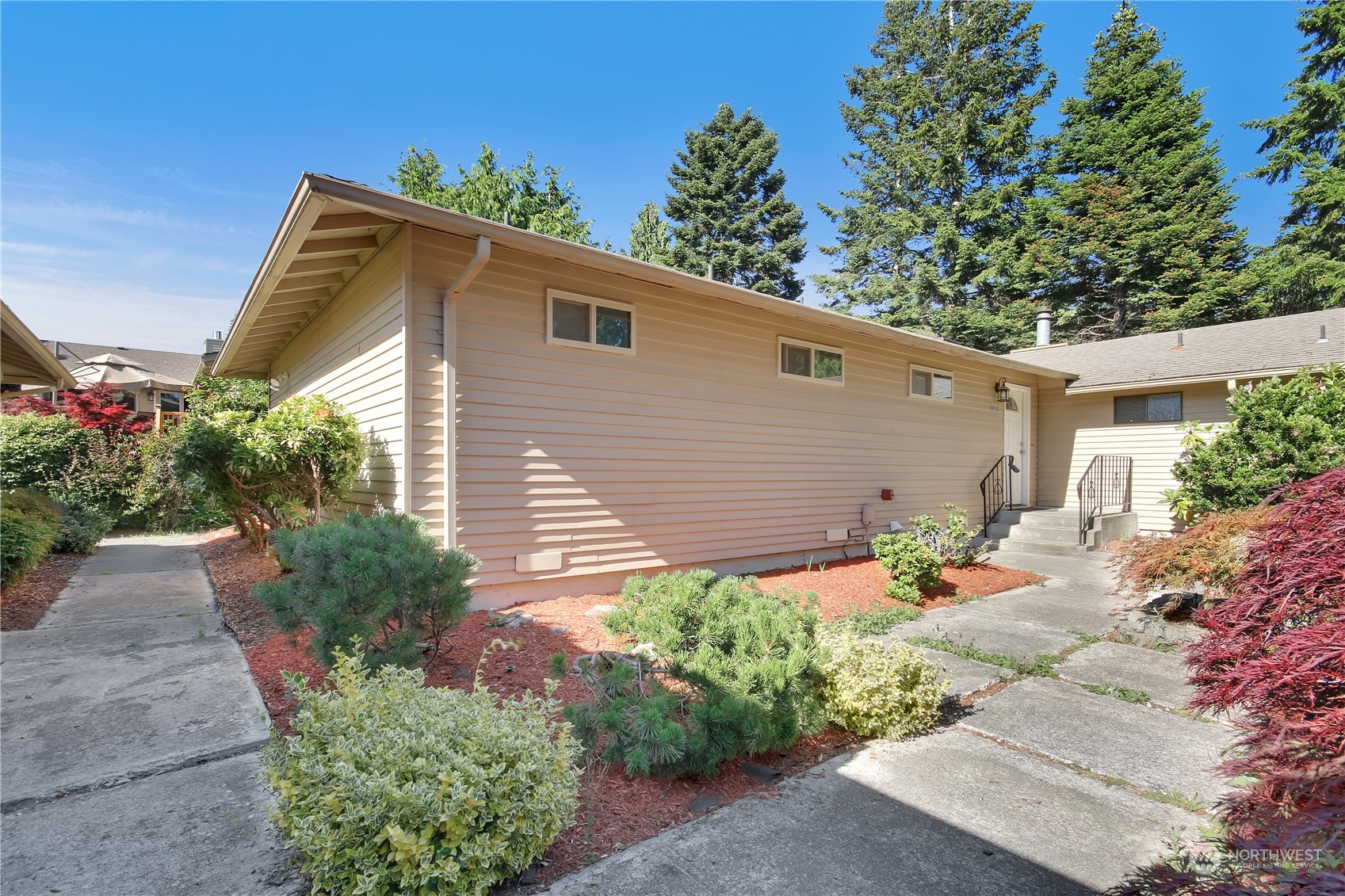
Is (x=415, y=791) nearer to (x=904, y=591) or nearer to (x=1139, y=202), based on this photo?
(x=904, y=591)

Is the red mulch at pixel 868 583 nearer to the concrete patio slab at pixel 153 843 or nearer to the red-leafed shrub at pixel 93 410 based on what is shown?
the concrete patio slab at pixel 153 843

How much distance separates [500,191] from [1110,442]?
21.9 meters

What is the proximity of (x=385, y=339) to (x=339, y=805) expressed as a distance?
4.49 m

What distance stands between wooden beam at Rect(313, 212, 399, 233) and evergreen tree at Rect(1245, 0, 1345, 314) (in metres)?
24.0

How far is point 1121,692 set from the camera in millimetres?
3848

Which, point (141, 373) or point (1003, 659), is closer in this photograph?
point (1003, 659)

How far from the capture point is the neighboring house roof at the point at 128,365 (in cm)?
1409

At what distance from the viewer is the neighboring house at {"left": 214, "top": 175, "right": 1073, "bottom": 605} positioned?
5043 millimetres

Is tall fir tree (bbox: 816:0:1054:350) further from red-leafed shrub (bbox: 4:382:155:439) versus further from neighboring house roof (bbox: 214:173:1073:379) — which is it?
red-leafed shrub (bbox: 4:382:155:439)

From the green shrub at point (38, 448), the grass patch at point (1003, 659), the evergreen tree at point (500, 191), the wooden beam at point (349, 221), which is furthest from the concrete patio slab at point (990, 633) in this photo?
the evergreen tree at point (500, 191)

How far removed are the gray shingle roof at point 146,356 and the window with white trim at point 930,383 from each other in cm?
2195

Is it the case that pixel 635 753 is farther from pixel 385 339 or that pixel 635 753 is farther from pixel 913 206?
pixel 913 206

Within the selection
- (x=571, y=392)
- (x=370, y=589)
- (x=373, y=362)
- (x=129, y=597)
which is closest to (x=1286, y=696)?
(x=370, y=589)

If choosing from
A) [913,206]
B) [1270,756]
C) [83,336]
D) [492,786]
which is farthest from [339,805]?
[83,336]
